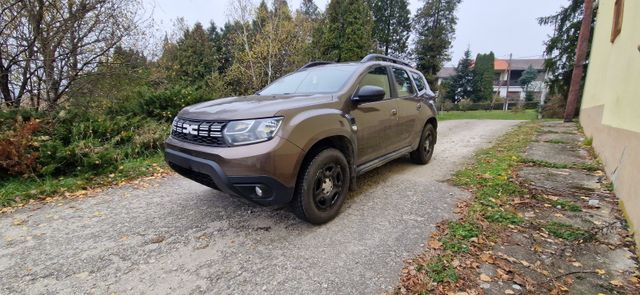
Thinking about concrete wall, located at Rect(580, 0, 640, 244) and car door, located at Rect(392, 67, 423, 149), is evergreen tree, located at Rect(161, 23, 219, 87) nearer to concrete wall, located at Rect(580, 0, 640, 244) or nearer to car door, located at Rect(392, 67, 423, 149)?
car door, located at Rect(392, 67, 423, 149)

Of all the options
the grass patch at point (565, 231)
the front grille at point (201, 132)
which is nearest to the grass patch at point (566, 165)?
the grass patch at point (565, 231)

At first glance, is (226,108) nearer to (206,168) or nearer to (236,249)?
(206,168)

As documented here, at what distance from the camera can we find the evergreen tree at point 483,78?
1604 inches

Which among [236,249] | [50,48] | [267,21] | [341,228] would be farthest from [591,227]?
[267,21]

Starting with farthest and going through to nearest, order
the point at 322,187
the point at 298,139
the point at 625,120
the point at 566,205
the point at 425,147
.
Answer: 1. the point at 425,147
2. the point at 625,120
3. the point at 566,205
4. the point at 322,187
5. the point at 298,139

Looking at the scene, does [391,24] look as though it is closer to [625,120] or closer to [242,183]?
[625,120]

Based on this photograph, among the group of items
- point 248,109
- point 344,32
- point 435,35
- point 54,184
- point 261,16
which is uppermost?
Answer: point 435,35

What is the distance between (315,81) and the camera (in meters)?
3.69

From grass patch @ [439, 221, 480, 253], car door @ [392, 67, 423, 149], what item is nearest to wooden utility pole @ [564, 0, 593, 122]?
car door @ [392, 67, 423, 149]

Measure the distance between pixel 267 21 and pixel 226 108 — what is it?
14.3 metres

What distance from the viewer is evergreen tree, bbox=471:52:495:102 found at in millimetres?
40750

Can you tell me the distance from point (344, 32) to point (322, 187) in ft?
61.8

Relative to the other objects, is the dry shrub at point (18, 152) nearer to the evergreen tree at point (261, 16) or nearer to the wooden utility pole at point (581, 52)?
the evergreen tree at point (261, 16)

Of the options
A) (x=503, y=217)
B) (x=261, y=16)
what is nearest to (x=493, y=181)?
(x=503, y=217)
